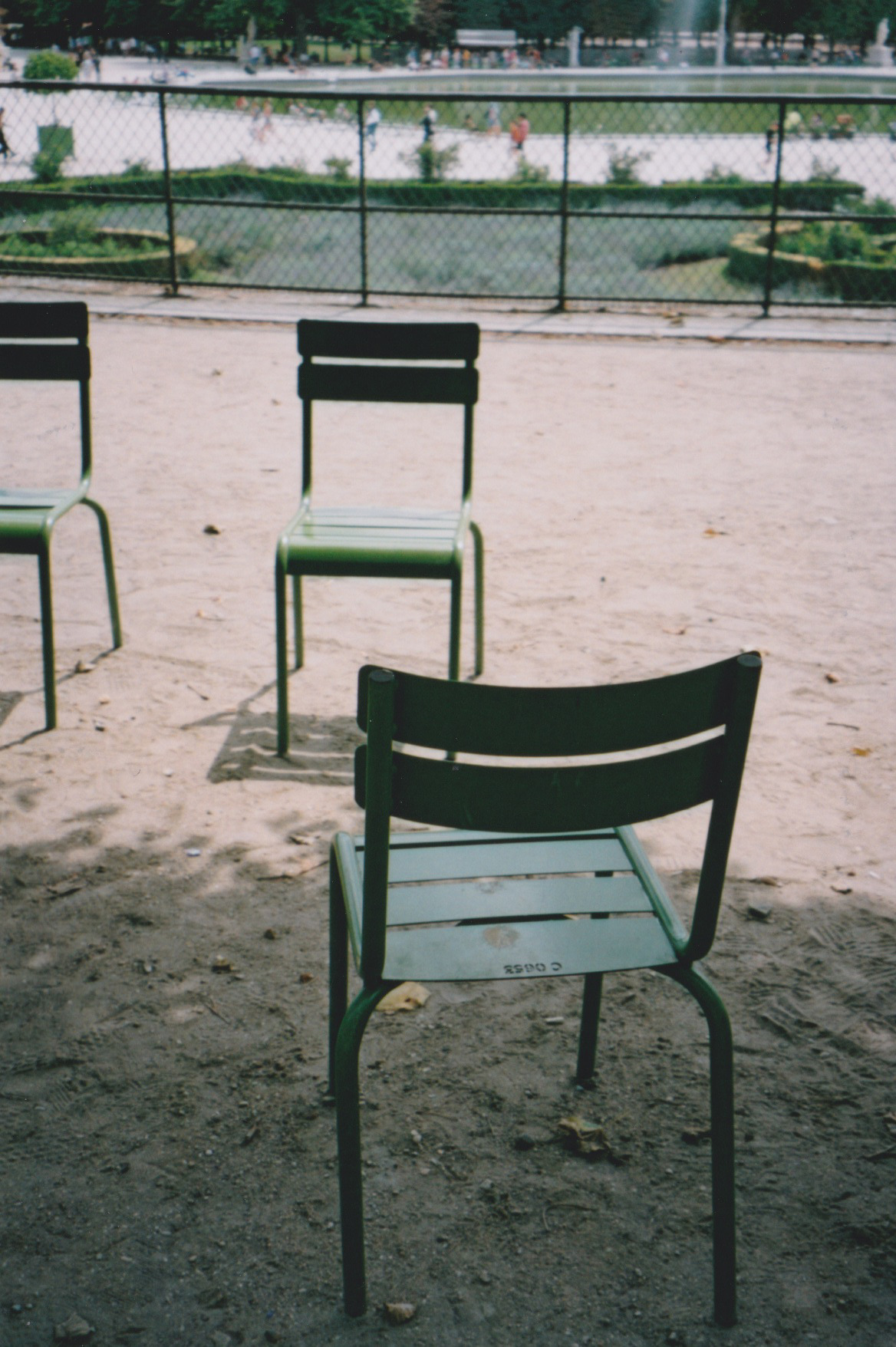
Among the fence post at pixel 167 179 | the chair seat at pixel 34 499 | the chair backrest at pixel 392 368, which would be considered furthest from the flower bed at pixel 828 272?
the chair seat at pixel 34 499

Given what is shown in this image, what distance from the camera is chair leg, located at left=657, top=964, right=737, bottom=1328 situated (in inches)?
76.1

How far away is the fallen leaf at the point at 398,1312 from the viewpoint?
1.99 m

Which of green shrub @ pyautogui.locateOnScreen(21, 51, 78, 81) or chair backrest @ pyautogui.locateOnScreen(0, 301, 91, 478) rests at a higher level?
green shrub @ pyautogui.locateOnScreen(21, 51, 78, 81)

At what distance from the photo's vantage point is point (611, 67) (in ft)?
34.8

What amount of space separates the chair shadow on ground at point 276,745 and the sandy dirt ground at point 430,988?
0.05 ft

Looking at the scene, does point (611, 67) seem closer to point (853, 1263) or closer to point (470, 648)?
point (470, 648)

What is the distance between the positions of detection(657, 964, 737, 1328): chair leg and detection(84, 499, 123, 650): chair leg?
9.59 feet

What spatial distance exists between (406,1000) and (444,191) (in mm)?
16819

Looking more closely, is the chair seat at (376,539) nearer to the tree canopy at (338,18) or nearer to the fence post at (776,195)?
the tree canopy at (338,18)

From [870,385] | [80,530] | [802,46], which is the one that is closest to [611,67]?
[802,46]

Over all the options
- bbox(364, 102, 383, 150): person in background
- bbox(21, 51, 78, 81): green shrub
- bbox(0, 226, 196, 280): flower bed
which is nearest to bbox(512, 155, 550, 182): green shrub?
bbox(0, 226, 196, 280): flower bed

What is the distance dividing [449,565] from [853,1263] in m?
2.15

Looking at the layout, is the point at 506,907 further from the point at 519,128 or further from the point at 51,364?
the point at 519,128

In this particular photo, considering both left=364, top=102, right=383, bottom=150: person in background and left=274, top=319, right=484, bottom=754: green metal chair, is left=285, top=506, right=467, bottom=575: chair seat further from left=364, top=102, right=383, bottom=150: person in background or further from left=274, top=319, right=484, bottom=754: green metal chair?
left=364, top=102, right=383, bottom=150: person in background
